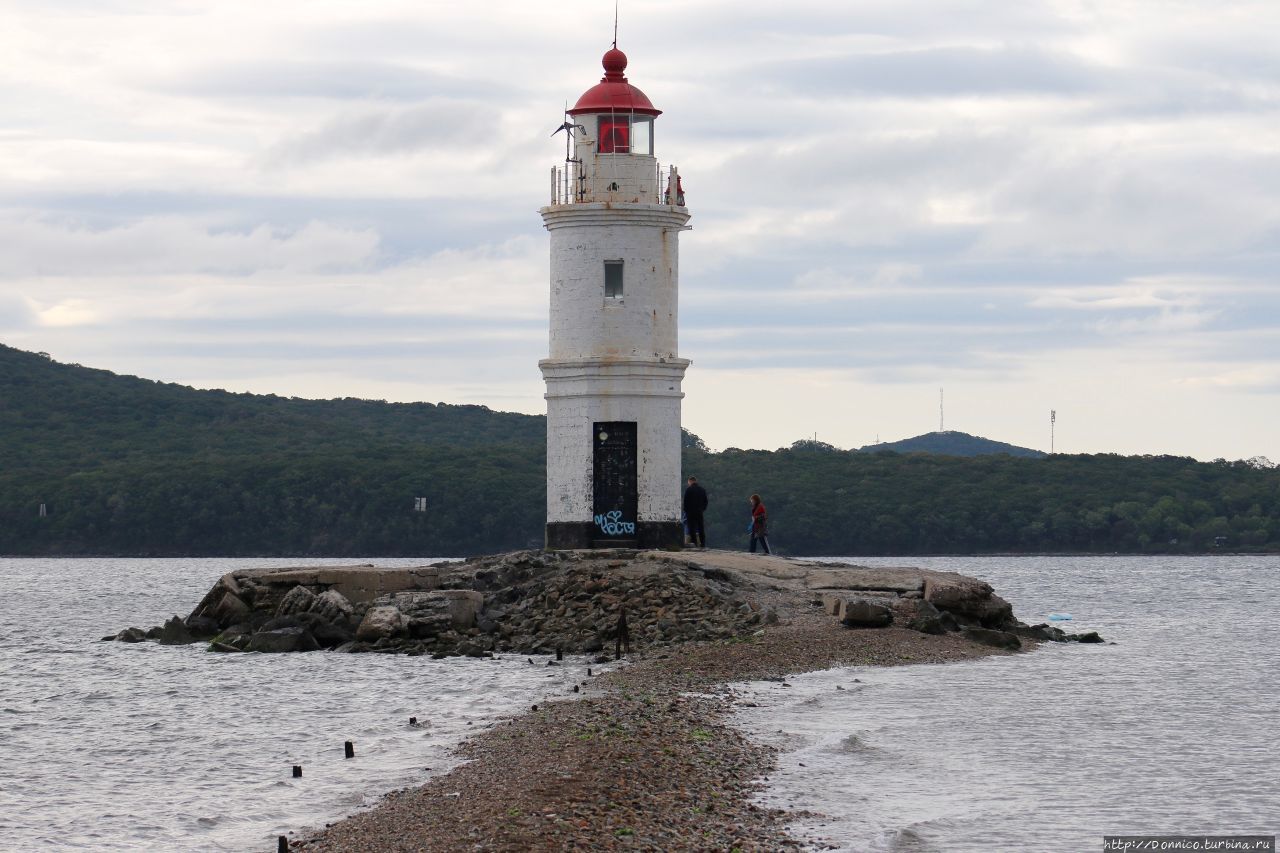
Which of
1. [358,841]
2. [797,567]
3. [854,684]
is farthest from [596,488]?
[358,841]

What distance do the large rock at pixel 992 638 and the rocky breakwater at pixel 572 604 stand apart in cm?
2

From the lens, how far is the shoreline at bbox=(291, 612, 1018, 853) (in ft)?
40.2

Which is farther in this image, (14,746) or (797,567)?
(797,567)

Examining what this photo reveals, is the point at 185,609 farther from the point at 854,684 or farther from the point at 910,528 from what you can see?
the point at 910,528

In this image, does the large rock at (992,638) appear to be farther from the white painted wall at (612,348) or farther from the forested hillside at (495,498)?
the forested hillside at (495,498)

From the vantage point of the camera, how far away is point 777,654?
23.5m

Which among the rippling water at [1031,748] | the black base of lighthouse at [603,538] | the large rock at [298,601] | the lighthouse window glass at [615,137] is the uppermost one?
the lighthouse window glass at [615,137]

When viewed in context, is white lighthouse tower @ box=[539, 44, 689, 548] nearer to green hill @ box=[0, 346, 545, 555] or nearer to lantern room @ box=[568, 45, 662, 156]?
lantern room @ box=[568, 45, 662, 156]

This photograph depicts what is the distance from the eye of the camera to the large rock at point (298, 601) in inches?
1139

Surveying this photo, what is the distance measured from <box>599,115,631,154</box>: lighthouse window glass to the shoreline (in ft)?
36.6

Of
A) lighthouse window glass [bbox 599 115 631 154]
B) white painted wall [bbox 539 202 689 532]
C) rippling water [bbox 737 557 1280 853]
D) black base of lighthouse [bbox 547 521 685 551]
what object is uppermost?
lighthouse window glass [bbox 599 115 631 154]

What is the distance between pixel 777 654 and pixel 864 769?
7.55m

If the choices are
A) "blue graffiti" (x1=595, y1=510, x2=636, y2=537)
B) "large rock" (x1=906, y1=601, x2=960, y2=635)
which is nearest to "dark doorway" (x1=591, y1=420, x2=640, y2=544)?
"blue graffiti" (x1=595, y1=510, x2=636, y2=537)

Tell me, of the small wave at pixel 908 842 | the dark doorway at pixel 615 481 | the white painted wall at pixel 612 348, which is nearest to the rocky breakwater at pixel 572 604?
the dark doorway at pixel 615 481
